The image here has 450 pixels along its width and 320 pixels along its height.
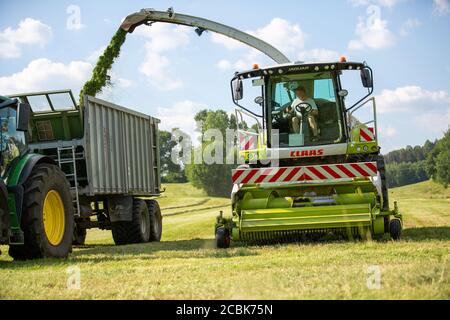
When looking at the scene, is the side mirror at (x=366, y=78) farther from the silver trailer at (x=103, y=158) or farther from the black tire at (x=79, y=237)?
the black tire at (x=79, y=237)

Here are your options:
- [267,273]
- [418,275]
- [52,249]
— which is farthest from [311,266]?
[52,249]

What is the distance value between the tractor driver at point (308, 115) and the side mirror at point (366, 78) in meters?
0.99

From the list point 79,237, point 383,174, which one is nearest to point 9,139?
point 383,174

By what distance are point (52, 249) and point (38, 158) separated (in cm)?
118

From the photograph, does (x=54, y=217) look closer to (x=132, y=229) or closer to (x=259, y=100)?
(x=259, y=100)

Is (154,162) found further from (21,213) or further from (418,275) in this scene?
(418,275)

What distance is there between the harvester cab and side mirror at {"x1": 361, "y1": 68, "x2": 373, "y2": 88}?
0.02 meters

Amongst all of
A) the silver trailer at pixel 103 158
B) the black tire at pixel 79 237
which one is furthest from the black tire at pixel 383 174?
the black tire at pixel 79 237

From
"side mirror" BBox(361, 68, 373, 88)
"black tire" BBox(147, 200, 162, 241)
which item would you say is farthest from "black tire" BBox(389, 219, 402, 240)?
"black tire" BBox(147, 200, 162, 241)

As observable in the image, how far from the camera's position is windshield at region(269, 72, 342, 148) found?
37.3 ft

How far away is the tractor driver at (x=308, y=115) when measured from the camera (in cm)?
1138

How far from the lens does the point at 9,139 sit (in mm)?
8672

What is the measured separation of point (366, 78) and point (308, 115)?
1163mm

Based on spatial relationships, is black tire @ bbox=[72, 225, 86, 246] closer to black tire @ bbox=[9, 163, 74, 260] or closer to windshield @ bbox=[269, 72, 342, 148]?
windshield @ bbox=[269, 72, 342, 148]
